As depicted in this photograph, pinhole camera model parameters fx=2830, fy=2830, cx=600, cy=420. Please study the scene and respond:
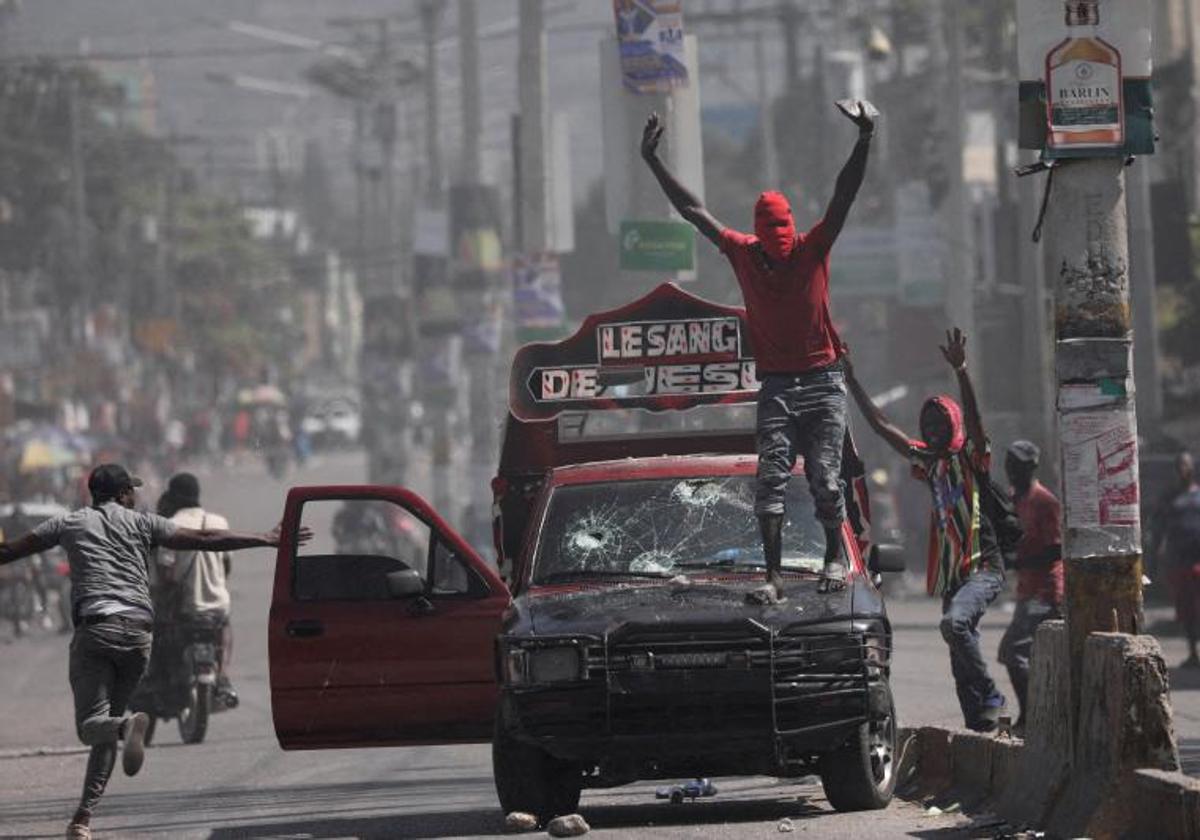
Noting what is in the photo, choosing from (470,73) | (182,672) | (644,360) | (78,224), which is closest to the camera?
(644,360)

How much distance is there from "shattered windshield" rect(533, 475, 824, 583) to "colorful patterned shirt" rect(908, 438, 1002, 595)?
1.38 metres

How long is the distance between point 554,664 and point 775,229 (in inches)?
82.0

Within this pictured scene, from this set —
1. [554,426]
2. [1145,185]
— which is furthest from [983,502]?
[1145,185]

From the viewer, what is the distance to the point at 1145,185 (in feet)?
99.7

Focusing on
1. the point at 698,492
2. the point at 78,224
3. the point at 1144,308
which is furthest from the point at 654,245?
the point at 78,224

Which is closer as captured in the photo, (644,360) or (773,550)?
(773,550)

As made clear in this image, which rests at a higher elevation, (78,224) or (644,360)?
(78,224)

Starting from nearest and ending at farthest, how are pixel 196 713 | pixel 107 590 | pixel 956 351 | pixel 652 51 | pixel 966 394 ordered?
1. pixel 107 590
2. pixel 956 351
3. pixel 966 394
4. pixel 196 713
5. pixel 652 51

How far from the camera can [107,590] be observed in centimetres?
1243

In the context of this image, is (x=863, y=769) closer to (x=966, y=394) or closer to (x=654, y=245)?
(x=966, y=394)

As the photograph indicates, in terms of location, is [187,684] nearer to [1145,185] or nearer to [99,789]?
[99,789]

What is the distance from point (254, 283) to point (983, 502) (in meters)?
118

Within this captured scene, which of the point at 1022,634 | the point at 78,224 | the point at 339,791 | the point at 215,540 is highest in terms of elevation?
the point at 78,224

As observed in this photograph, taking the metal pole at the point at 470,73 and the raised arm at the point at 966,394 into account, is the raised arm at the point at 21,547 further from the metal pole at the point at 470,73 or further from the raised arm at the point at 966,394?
the metal pole at the point at 470,73
